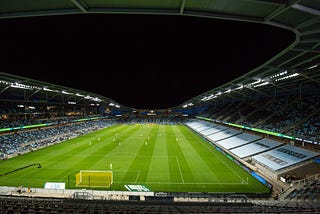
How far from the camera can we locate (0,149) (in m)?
35.5

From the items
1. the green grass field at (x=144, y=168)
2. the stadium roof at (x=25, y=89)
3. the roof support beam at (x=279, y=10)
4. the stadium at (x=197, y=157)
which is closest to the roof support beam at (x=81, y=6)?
the stadium at (x=197, y=157)

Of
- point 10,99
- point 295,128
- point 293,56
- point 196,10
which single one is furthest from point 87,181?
point 10,99

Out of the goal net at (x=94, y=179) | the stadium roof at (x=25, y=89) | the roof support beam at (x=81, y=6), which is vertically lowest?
the goal net at (x=94, y=179)

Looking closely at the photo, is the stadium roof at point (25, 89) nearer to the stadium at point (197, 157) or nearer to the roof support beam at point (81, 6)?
the stadium at point (197, 157)

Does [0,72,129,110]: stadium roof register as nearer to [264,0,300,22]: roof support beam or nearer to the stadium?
the stadium

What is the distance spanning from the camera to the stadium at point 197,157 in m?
8.77

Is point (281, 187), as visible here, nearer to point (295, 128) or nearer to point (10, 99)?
point (295, 128)

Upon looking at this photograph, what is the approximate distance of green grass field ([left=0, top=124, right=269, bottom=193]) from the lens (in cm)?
2278

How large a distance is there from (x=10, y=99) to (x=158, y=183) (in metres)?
39.4

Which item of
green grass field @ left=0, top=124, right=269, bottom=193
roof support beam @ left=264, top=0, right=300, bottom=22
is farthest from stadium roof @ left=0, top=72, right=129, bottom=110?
roof support beam @ left=264, top=0, right=300, bottom=22

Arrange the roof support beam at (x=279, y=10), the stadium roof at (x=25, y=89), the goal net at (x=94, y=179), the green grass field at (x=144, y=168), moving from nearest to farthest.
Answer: the roof support beam at (x=279, y=10)
the goal net at (x=94, y=179)
the green grass field at (x=144, y=168)
the stadium roof at (x=25, y=89)

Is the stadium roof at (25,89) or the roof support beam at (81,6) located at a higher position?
the stadium roof at (25,89)

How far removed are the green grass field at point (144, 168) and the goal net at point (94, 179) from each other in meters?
0.69

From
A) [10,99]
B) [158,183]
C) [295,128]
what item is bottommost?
[158,183]
